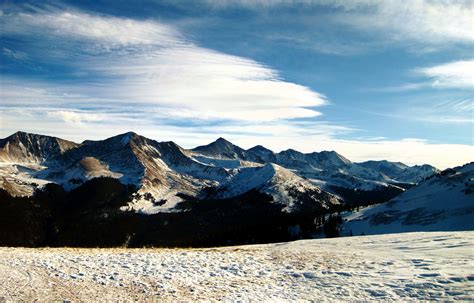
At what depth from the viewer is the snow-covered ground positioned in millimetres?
16266

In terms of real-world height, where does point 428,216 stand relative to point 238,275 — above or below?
below

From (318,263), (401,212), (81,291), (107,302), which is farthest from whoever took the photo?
(401,212)

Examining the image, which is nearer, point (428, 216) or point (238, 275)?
point (238, 275)

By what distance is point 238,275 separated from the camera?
20.1m

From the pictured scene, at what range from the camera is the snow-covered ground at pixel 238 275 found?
16.3 m

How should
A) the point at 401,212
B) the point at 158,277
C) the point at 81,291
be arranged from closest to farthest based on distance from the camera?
the point at 81,291 → the point at 158,277 → the point at 401,212

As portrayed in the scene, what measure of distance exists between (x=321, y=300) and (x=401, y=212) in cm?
18679

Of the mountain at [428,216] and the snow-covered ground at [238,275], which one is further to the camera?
the mountain at [428,216]

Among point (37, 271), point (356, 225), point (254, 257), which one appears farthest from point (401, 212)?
point (37, 271)

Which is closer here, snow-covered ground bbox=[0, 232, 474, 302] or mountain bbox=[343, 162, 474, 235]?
snow-covered ground bbox=[0, 232, 474, 302]

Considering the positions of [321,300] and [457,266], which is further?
[457,266]

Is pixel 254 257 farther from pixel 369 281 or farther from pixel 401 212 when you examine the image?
pixel 401 212

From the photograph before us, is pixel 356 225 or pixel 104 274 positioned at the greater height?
pixel 104 274

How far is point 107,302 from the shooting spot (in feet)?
50.1
